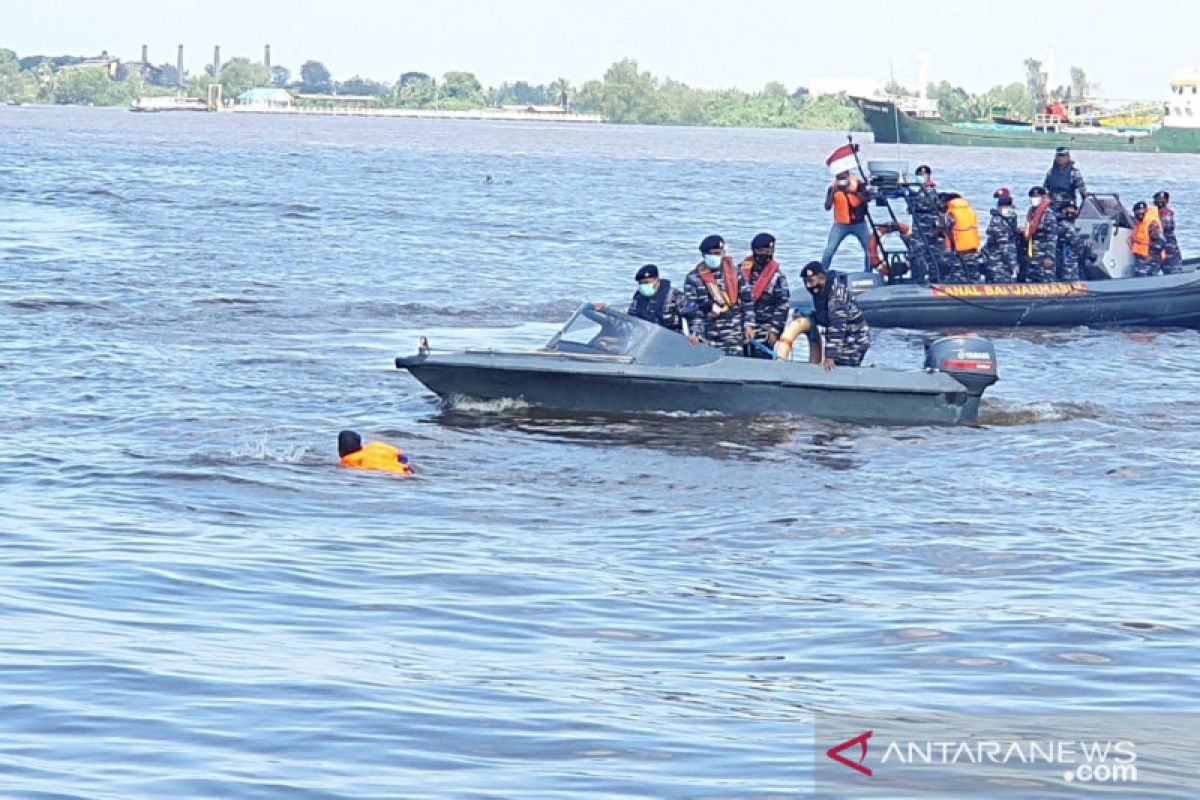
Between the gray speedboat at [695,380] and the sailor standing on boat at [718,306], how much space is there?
28 centimetres

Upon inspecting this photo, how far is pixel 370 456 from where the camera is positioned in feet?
46.8

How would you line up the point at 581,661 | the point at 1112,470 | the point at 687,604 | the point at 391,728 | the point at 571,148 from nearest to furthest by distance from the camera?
the point at 391,728
the point at 581,661
the point at 687,604
the point at 1112,470
the point at 571,148

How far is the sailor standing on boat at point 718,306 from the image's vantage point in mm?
17062

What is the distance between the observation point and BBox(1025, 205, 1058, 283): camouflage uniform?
Result: 24.3 metres

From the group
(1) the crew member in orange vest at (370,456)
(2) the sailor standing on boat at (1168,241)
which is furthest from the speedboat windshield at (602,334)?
(2) the sailor standing on boat at (1168,241)

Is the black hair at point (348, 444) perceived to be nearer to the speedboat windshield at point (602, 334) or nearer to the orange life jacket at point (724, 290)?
the speedboat windshield at point (602, 334)

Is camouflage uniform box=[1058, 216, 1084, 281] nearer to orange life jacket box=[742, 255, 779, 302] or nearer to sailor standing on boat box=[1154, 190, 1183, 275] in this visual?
sailor standing on boat box=[1154, 190, 1183, 275]

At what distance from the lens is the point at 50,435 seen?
619 inches

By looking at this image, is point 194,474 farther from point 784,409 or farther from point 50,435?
point 784,409

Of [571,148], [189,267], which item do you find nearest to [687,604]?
[189,267]

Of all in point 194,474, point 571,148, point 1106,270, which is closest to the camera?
point 194,474

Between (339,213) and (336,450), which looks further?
(339,213)

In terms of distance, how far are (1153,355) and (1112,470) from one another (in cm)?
825

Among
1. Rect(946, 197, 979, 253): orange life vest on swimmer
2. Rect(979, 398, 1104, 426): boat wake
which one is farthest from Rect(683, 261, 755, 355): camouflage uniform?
Rect(946, 197, 979, 253): orange life vest on swimmer
